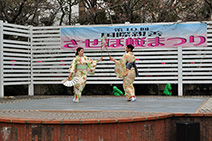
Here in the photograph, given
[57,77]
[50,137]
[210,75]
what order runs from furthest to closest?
[57,77] < [210,75] < [50,137]

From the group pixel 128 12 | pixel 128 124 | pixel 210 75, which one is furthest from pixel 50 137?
pixel 128 12

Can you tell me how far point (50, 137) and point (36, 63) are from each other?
8825mm

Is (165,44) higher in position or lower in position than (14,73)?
higher

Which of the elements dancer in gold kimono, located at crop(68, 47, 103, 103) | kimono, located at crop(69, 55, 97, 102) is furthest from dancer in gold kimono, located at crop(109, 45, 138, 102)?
kimono, located at crop(69, 55, 97, 102)

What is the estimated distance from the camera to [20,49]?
47.4 ft

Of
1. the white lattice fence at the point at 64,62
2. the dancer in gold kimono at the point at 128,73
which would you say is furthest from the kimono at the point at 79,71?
the white lattice fence at the point at 64,62

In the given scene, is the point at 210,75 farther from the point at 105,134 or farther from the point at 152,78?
the point at 105,134

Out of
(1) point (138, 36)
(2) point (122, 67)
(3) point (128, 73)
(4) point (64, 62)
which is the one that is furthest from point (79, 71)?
(1) point (138, 36)

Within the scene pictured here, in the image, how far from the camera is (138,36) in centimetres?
1388

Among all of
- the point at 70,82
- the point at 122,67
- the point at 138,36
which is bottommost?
the point at 70,82

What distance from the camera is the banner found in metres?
13.4

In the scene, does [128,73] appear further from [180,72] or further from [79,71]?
[180,72]

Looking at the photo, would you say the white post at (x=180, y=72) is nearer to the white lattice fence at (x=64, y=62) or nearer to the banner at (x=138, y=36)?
the white lattice fence at (x=64, y=62)

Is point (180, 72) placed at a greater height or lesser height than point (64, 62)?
lesser
